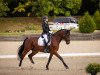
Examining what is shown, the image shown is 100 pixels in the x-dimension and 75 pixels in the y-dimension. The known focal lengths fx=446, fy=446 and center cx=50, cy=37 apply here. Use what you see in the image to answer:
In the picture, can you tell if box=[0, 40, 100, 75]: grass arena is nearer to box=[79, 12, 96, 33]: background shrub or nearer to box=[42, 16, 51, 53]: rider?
box=[42, 16, 51, 53]: rider

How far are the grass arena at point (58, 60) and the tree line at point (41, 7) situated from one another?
1610 centimetres

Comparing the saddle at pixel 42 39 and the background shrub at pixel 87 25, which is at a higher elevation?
the saddle at pixel 42 39

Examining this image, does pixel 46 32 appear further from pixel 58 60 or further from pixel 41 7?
pixel 41 7

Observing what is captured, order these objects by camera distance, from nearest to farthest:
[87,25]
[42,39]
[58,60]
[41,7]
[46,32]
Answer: [46,32] < [42,39] < [58,60] < [87,25] < [41,7]

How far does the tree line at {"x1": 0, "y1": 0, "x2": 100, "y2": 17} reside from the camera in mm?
50656

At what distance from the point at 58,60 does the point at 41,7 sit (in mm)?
27567

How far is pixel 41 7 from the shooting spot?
50.6 metres

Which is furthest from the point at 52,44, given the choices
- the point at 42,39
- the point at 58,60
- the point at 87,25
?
the point at 87,25

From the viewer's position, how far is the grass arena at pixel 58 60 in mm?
18522

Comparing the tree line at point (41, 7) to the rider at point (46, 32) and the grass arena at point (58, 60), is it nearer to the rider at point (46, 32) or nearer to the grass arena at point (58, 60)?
the grass arena at point (58, 60)

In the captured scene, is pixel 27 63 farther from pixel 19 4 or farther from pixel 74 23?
pixel 19 4

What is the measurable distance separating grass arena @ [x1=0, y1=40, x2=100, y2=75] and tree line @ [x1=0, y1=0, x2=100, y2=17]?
16.1 meters

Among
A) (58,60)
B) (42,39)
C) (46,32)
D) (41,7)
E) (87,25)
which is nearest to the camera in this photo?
(46,32)

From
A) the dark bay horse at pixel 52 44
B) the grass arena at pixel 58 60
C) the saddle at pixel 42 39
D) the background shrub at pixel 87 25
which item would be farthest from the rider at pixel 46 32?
the background shrub at pixel 87 25
